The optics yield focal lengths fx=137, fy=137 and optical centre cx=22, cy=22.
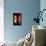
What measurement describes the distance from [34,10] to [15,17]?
2.79ft

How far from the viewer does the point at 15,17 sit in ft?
18.9

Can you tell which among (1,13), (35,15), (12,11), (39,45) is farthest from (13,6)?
(39,45)

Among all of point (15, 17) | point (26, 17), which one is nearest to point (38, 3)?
point (26, 17)

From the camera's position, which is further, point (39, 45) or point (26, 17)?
point (26, 17)

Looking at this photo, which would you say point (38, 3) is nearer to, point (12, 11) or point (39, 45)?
point (12, 11)

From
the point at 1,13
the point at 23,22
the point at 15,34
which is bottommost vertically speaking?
the point at 15,34

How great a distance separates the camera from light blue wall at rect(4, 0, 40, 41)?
223 inches

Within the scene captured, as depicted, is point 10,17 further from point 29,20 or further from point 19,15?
point 29,20

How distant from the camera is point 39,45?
276 cm

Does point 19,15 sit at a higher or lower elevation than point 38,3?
lower

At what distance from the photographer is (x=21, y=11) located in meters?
5.71

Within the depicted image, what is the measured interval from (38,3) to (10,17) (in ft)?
4.31

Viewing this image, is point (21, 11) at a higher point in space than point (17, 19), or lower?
higher

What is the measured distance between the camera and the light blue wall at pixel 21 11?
5660 millimetres
